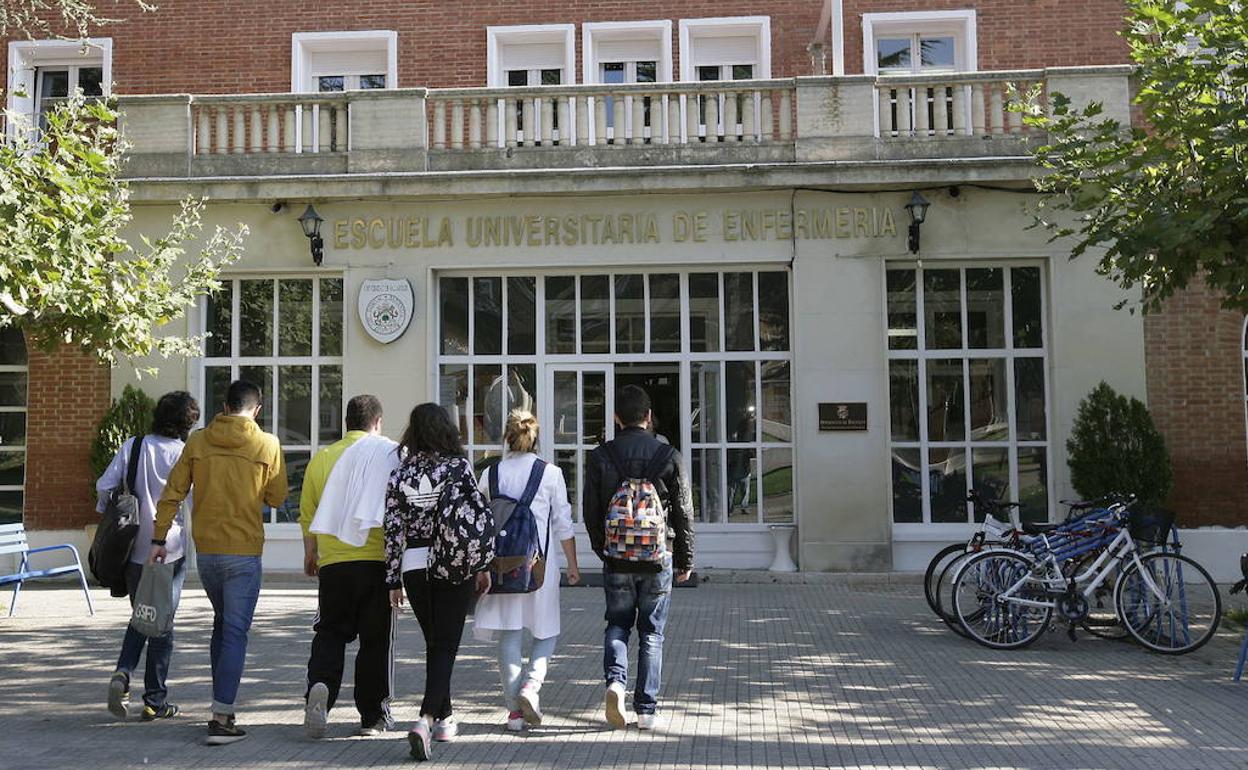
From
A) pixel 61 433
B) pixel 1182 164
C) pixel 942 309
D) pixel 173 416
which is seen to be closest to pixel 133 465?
pixel 173 416

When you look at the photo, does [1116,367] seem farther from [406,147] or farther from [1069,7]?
[406,147]

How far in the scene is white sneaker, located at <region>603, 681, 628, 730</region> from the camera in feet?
19.4

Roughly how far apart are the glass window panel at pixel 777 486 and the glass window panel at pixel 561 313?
2.79m

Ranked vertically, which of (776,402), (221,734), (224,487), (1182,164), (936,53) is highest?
(936,53)

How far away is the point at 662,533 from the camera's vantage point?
595 centimetres

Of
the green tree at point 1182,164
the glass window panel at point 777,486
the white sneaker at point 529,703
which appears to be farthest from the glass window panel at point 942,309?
the white sneaker at point 529,703

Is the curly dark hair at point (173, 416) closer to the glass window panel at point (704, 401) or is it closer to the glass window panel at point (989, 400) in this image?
the glass window panel at point (704, 401)

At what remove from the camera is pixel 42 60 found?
14.6m

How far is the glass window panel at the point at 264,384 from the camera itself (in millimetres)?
13422

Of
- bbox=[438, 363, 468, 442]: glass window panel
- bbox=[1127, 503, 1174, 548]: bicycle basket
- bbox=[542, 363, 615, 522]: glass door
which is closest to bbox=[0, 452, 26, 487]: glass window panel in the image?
A: bbox=[438, 363, 468, 442]: glass window panel

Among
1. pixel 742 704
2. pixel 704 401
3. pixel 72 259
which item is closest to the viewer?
pixel 742 704

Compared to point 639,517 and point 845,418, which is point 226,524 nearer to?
point 639,517

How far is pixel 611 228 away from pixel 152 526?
7.62 m

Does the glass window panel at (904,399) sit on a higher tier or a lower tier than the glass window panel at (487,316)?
lower
